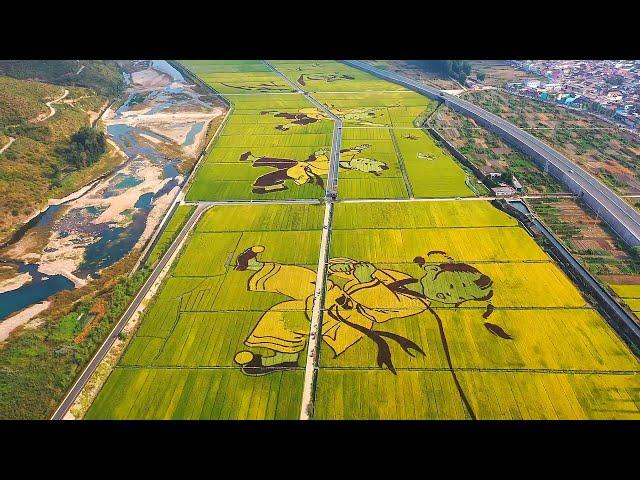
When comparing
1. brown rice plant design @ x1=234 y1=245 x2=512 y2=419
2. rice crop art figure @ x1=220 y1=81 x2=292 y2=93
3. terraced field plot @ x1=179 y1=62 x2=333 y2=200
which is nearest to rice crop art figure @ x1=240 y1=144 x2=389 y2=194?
terraced field plot @ x1=179 y1=62 x2=333 y2=200

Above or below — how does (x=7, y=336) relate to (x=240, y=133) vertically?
below

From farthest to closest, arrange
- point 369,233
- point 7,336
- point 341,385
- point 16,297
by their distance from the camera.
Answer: point 369,233 < point 16,297 < point 7,336 < point 341,385

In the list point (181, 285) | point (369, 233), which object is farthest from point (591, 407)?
point (181, 285)

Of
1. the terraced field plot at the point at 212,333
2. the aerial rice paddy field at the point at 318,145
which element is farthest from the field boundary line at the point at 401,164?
the terraced field plot at the point at 212,333

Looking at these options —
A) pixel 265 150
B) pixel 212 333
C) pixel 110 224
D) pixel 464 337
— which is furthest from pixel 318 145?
pixel 464 337

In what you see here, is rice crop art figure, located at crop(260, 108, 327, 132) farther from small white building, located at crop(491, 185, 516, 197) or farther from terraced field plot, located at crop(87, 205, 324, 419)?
small white building, located at crop(491, 185, 516, 197)

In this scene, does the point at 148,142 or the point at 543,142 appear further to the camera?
the point at 148,142

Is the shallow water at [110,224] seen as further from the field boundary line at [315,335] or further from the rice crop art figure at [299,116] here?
the field boundary line at [315,335]

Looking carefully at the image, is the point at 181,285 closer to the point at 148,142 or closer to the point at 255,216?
the point at 255,216
